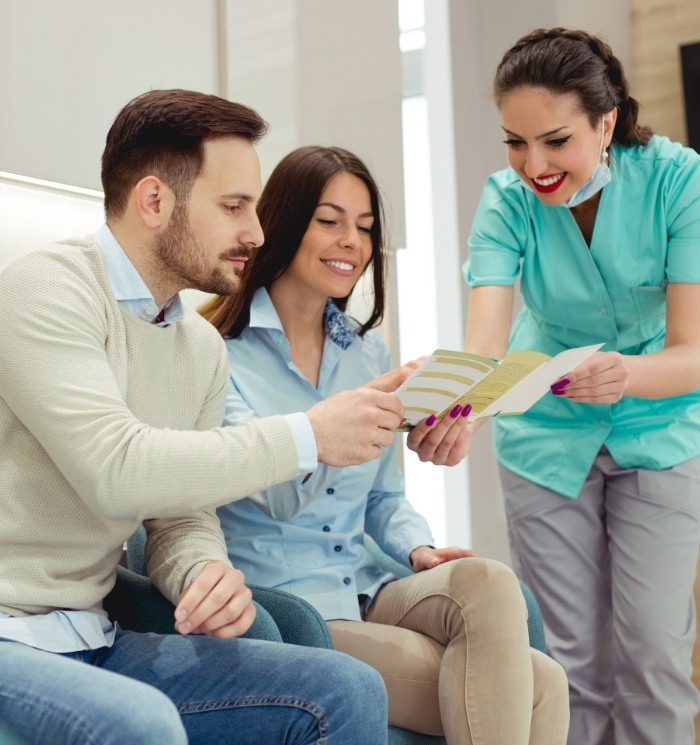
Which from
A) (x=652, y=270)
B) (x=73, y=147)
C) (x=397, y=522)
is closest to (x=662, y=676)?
(x=397, y=522)

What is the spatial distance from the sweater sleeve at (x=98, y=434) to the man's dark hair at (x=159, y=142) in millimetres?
240

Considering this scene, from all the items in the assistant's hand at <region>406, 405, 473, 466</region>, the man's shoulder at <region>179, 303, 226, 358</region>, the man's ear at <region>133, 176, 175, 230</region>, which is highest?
the man's ear at <region>133, 176, 175, 230</region>

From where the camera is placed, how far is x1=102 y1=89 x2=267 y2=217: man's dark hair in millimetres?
1561

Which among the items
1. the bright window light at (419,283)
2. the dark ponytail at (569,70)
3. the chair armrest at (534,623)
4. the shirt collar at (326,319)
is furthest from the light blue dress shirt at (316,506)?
the bright window light at (419,283)

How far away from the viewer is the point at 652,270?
2.21 m

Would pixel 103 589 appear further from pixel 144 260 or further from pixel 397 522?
pixel 397 522

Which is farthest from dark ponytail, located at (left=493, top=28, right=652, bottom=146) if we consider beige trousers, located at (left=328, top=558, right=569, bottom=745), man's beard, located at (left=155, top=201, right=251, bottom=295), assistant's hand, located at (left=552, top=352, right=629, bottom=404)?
beige trousers, located at (left=328, top=558, right=569, bottom=745)

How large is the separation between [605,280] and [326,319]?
588 mm

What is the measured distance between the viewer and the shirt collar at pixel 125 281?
1521 mm

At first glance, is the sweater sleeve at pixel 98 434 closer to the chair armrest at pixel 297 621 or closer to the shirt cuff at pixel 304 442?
the shirt cuff at pixel 304 442

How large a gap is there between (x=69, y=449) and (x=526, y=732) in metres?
0.82

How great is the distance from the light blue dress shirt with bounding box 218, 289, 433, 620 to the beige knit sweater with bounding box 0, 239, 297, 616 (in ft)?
1.26

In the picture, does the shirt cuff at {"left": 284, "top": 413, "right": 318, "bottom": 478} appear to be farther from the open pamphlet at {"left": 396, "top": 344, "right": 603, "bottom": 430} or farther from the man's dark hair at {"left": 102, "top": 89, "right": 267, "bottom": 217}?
the man's dark hair at {"left": 102, "top": 89, "right": 267, "bottom": 217}

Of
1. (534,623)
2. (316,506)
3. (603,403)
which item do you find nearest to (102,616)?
(316,506)
